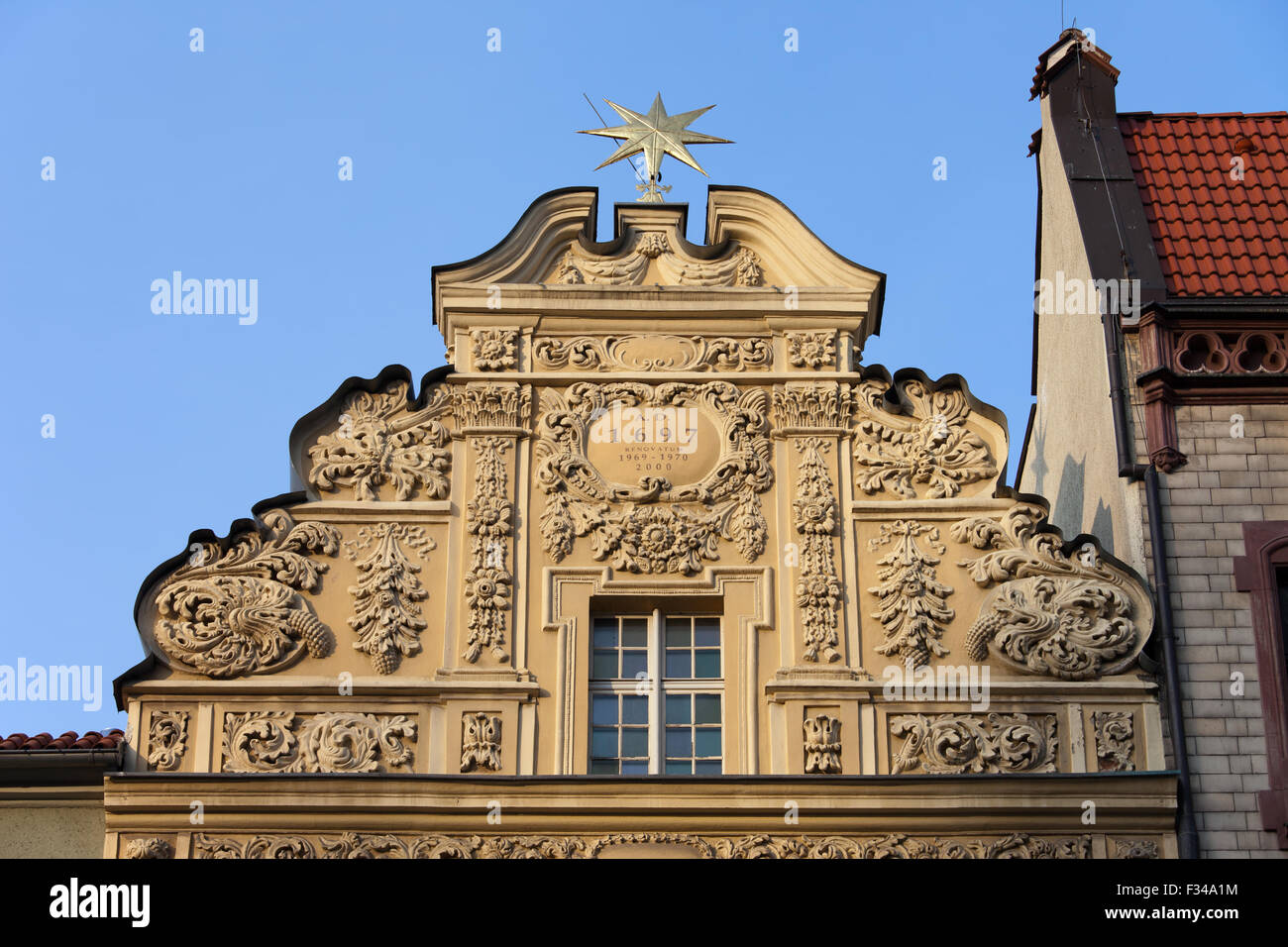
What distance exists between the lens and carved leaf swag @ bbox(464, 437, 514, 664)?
1556 cm

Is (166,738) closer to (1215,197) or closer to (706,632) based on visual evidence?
(706,632)

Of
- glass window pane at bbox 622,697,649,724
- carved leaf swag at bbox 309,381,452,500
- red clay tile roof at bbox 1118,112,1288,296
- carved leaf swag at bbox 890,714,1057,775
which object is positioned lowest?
carved leaf swag at bbox 890,714,1057,775

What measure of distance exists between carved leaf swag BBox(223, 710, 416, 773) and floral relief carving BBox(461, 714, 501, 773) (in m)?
0.39

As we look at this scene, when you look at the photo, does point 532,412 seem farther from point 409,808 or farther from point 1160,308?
point 1160,308

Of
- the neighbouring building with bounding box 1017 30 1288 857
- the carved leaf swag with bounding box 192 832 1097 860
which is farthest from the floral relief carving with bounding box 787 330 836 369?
the carved leaf swag with bounding box 192 832 1097 860

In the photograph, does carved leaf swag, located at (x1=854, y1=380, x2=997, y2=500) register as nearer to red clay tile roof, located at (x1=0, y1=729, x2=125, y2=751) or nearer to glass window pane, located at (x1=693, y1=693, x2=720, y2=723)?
glass window pane, located at (x1=693, y1=693, x2=720, y2=723)

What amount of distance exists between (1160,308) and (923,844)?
16.3ft

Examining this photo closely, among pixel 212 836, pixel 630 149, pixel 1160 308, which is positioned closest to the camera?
pixel 212 836

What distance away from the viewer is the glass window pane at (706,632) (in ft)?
52.1

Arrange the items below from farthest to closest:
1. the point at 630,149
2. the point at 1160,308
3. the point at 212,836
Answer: the point at 630,149, the point at 1160,308, the point at 212,836

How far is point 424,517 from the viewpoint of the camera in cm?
1612

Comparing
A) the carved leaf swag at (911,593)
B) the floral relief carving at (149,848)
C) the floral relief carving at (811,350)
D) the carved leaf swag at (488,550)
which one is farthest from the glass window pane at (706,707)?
the floral relief carving at (149,848)
